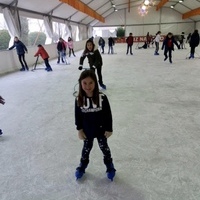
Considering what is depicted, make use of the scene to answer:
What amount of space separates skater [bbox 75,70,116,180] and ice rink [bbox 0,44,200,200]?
0.32m

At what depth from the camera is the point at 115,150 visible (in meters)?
2.19

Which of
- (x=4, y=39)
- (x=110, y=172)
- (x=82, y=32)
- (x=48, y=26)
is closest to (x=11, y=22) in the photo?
(x=4, y=39)

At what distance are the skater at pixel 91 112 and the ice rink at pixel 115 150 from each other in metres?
0.32

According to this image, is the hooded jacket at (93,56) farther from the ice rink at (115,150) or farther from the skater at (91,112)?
the skater at (91,112)

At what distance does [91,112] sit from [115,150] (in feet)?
2.79

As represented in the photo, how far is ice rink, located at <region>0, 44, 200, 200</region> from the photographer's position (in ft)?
5.35

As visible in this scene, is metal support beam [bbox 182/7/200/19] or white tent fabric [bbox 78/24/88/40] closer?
white tent fabric [bbox 78/24/88/40]

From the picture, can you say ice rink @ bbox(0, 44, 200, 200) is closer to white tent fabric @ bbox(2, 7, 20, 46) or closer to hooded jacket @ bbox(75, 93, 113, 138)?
hooded jacket @ bbox(75, 93, 113, 138)

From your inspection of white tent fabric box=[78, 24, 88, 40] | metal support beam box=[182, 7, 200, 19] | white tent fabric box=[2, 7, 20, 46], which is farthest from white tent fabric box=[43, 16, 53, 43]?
metal support beam box=[182, 7, 200, 19]

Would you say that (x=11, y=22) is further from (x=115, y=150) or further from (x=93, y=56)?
(x=115, y=150)

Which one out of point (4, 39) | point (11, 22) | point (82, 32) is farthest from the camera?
point (82, 32)

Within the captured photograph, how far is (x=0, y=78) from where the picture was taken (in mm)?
6328

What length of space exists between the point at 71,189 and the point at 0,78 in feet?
18.5

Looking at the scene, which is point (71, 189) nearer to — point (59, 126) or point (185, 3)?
point (59, 126)
